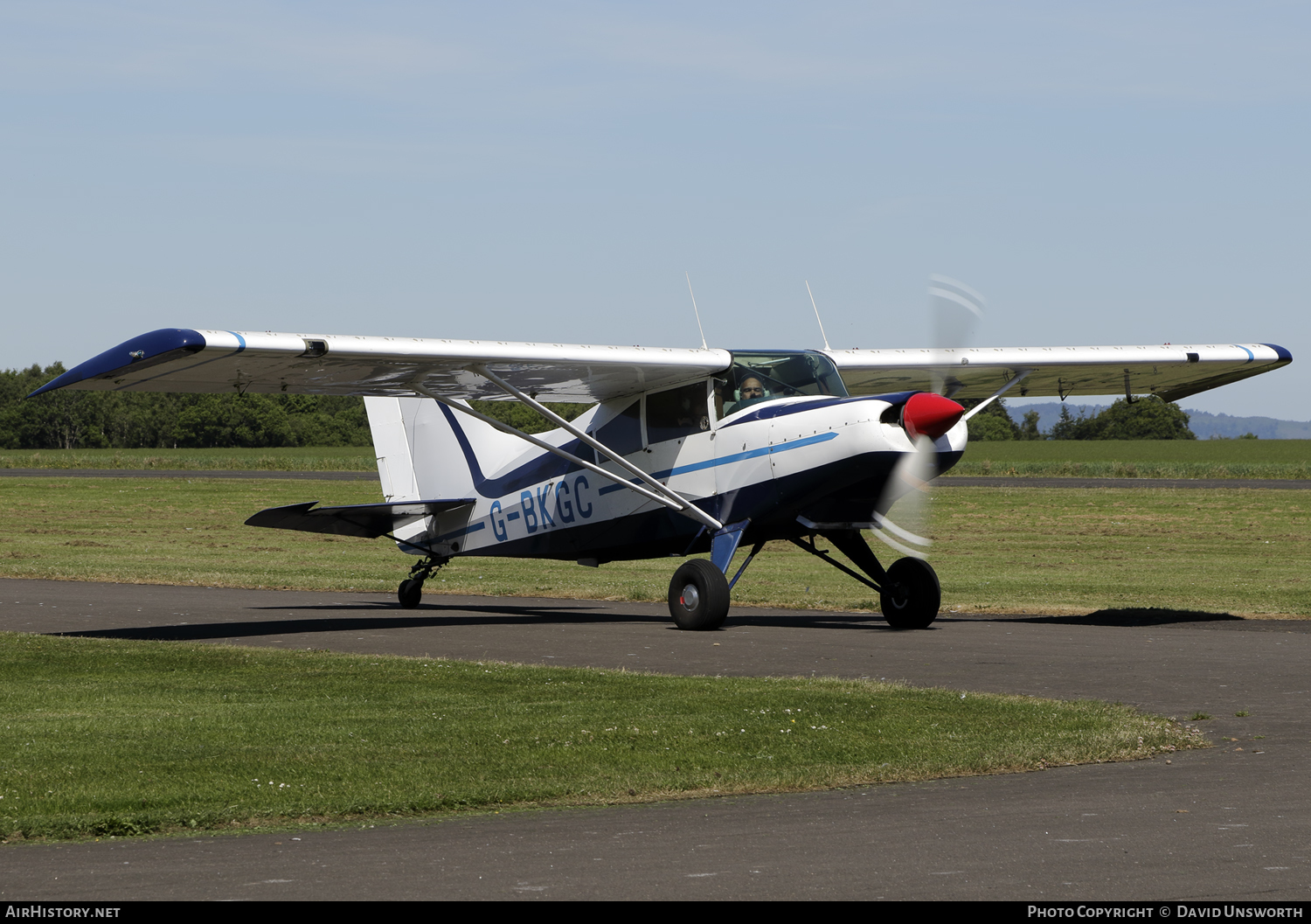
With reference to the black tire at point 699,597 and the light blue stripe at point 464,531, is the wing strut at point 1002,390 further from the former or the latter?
the light blue stripe at point 464,531

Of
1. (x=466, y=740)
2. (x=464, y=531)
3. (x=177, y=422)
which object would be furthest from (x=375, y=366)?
(x=177, y=422)

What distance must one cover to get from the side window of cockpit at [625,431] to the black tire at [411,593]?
4380mm

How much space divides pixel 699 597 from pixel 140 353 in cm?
683

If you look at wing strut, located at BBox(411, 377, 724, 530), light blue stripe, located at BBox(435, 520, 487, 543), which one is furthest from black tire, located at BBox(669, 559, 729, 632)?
light blue stripe, located at BBox(435, 520, 487, 543)

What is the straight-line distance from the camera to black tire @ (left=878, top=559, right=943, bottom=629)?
59.5 feet

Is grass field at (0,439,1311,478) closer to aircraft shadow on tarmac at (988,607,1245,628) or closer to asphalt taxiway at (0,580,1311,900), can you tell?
aircraft shadow on tarmac at (988,607,1245,628)

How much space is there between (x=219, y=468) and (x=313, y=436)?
57397mm

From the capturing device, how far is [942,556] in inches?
1302

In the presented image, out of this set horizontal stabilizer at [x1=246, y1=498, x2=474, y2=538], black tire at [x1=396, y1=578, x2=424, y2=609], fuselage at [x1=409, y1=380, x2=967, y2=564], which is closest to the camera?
fuselage at [x1=409, y1=380, x2=967, y2=564]

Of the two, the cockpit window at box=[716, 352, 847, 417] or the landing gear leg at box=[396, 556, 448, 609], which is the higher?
the cockpit window at box=[716, 352, 847, 417]

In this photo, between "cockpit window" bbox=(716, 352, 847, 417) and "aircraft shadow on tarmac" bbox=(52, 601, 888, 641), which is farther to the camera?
"cockpit window" bbox=(716, 352, 847, 417)

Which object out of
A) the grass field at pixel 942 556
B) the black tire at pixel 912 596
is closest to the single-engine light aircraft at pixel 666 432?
the black tire at pixel 912 596

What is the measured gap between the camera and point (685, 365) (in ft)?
59.8

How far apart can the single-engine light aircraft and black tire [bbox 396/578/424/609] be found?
0.11 feet
